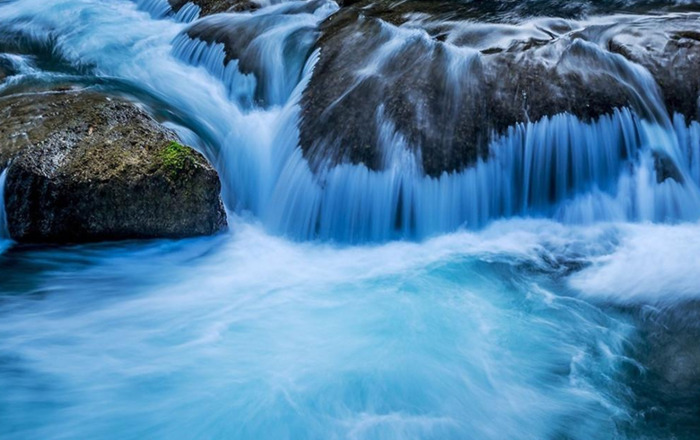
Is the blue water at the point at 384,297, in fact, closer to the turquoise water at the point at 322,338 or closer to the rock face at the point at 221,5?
the turquoise water at the point at 322,338

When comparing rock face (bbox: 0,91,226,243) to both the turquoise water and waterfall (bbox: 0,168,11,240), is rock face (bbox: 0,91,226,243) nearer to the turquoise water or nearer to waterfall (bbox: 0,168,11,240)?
waterfall (bbox: 0,168,11,240)

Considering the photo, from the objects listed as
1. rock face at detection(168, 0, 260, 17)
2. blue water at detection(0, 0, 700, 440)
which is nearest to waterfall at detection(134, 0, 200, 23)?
rock face at detection(168, 0, 260, 17)

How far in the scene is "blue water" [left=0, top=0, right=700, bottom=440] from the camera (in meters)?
4.73

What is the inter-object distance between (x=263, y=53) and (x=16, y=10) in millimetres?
6514

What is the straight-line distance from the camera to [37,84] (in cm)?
860

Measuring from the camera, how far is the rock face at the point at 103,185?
6297 mm

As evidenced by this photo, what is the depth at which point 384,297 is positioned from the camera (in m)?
6.10

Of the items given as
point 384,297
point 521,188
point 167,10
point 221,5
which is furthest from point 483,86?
point 167,10

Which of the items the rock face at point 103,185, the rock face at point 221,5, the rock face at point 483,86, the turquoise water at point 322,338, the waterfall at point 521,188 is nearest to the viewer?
the turquoise water at point 322,338

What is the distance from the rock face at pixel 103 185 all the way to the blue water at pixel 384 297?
22 centimetres

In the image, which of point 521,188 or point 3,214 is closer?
point 3,214

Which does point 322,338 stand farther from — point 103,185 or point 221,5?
point 221,5

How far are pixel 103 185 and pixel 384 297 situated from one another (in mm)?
2969

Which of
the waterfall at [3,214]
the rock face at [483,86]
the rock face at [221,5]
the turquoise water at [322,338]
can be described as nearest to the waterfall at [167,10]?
the rock face at [221,5]
